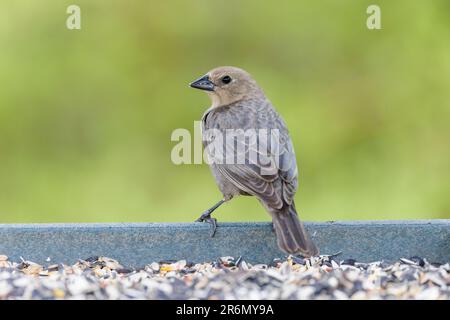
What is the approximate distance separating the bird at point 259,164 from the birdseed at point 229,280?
23cm

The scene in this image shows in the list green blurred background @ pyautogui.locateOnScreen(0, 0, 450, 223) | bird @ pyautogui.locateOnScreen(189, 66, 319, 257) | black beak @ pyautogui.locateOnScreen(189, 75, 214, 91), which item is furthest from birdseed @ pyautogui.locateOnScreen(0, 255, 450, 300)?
green blurred background @ pyautogui.locateOnScreen(0, 0, 450, 223)

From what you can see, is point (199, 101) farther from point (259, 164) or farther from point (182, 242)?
point (182, 242)

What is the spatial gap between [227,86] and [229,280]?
2.51 m

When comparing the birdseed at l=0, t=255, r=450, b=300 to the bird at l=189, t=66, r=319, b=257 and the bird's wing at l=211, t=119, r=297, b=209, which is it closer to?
the bird at l=189, t=66, r=319, b=257

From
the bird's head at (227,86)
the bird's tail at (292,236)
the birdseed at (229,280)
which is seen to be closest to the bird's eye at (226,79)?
the bird's head at (227,86)

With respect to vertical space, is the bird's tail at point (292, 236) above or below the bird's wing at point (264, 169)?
below

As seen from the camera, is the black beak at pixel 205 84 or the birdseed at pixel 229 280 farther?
the black beak at pixel 205 84

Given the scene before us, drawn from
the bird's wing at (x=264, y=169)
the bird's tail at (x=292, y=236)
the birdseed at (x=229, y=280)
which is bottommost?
the birdseed at (x=229, y=280)

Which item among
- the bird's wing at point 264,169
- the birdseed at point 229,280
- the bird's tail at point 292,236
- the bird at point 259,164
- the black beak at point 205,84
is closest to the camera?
the birdseed at point 229,280

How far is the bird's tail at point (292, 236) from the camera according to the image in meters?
5.36

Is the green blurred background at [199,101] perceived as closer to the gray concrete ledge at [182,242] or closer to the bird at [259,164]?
the bird at [259,164]

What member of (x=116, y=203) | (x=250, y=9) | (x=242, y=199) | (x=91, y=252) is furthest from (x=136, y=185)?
(x=91, y=252)

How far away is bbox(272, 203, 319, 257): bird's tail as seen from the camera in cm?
536

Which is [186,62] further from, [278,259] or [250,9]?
[278,259]
